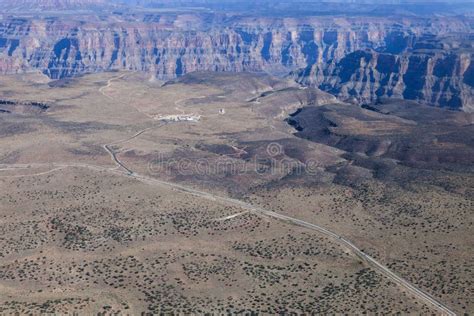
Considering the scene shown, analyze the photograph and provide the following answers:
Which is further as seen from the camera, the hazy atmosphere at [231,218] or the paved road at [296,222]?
the paved road at [296,222]

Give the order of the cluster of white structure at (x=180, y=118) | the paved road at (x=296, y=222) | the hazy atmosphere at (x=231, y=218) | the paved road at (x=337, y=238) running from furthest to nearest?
the cluster of white structure at (x=180, y=118) < the paved road at (x=296, y=222) < the hazy atmosphere at (x=231, y=218) < the paved road at (x=337, y=238)

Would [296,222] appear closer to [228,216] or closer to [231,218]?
[231,218]

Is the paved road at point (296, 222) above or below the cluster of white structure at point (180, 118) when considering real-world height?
above

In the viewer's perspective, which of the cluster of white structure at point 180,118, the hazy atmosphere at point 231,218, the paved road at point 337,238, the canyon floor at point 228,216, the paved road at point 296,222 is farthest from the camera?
the cluster of white structure at point 180,118

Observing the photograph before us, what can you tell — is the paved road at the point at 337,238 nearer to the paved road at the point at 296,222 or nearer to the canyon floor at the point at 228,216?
the paved road at the point at 296,222

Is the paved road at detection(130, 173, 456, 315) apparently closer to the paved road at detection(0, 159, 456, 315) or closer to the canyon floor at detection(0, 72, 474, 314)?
the paved road at detection(0, 159, 456, 315)

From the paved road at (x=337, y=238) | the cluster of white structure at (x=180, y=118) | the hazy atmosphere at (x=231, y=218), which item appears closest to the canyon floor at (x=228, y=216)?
the hazy atmosphere at (x=231, y=218)

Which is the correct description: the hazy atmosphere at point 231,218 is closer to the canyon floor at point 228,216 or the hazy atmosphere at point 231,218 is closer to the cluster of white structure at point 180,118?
the canyon floor at point 228,216

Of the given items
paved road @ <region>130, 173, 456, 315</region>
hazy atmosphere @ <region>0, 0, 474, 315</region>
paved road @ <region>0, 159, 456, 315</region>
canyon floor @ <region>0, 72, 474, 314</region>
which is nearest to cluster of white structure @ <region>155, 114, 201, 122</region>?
canyon floor @ <region>0, 72, 474, 314</region>

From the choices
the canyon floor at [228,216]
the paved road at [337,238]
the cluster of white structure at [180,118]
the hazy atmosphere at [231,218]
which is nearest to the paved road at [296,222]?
the paved road at [337,238]

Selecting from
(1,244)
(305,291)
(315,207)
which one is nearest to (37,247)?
(1,244)
